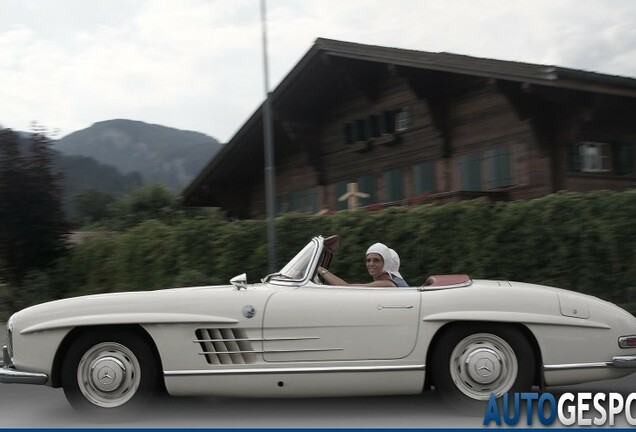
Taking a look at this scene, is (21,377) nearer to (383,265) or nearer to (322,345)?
(322,345)

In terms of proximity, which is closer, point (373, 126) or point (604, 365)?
point (604, 365)

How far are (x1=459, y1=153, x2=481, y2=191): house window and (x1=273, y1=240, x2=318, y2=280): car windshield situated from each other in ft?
46.2

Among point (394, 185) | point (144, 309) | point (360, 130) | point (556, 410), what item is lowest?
point (556, 410)

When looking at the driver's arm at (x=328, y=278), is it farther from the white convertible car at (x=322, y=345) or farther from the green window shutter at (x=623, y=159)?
the green window shutter at (x=623, y=159)

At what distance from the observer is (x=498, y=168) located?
19.4 meters

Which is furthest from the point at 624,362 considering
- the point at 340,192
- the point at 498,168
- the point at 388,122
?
the point at 340,192

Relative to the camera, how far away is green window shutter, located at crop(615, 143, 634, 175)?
19.2 m

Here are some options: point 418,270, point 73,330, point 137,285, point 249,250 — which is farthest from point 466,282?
point 137,285

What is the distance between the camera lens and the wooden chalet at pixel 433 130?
18.1 m

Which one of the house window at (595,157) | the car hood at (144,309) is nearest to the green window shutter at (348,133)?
the house window at (595,157)

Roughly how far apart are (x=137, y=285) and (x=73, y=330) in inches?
402

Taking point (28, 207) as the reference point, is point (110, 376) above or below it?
below

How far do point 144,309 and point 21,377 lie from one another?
98 centimetres

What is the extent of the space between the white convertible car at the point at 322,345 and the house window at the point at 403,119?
16516mm
